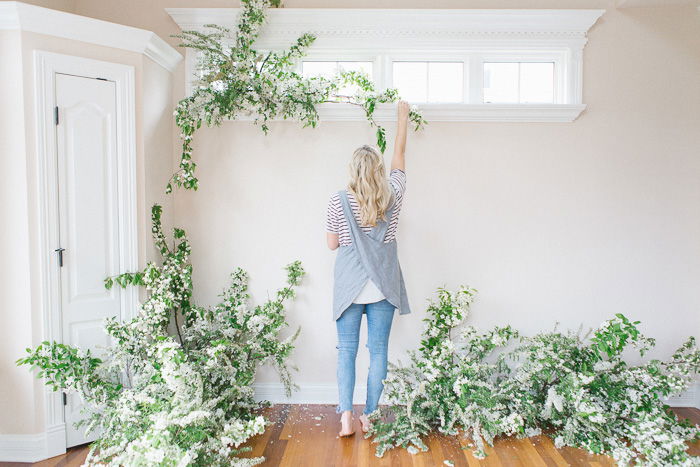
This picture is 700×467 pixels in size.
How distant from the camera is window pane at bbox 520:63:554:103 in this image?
132 inches

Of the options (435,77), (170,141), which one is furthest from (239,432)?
(435,77)

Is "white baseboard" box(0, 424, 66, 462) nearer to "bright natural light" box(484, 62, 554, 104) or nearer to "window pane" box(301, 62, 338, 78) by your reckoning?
"window pane" box(301, 62, 338, 78)

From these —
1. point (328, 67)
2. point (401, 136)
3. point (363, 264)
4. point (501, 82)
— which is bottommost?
point (363, 264)

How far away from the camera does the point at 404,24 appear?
125 inches

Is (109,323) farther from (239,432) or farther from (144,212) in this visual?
(239,432)

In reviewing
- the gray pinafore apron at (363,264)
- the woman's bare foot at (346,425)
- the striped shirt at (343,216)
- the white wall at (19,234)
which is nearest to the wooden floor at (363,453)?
the woman's bare foot at (346,425)

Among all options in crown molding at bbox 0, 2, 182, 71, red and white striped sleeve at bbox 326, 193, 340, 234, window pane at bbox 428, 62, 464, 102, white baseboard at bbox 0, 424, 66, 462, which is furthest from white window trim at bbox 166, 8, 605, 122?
white baseboard at bbox 0, 424, 66, 462

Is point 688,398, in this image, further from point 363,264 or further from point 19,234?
point 19,234

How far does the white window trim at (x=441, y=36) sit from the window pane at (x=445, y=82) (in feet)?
0.34

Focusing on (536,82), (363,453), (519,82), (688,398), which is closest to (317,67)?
(519,82)

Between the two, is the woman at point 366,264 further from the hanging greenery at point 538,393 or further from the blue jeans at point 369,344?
the hanging greenery at point 538,393

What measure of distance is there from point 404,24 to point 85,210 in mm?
2165

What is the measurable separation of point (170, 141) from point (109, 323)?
1.21 m

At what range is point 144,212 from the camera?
9.43 feet
